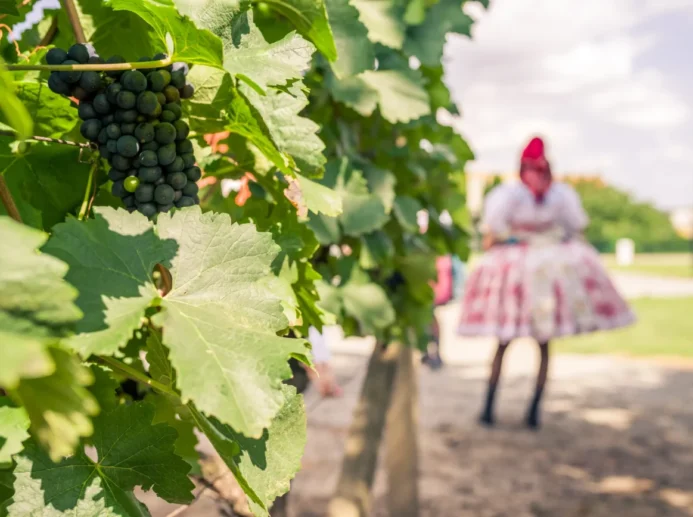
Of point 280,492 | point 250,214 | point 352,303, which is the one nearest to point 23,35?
point 250,214

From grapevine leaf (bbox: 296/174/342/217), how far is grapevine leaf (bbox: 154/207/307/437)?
23 cm

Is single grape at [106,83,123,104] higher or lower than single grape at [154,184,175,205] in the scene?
higher

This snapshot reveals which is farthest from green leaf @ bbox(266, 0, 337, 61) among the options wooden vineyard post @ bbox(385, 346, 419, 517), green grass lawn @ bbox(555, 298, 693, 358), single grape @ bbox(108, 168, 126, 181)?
green grass lawn @ bbox(555, 298, 693, 358)

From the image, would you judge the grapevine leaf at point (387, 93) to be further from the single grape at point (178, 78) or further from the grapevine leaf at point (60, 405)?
the grapevine leaf at point (60, 405)

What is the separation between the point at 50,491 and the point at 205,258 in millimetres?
268

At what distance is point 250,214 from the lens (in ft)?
3.65

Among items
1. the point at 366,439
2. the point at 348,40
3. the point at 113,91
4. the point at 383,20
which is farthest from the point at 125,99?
the point at 366,439

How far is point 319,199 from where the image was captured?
93cm

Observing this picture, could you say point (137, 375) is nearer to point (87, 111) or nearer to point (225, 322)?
point (225, 322)

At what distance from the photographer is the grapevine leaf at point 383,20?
4.97 feet

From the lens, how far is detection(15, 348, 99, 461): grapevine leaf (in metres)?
0.46

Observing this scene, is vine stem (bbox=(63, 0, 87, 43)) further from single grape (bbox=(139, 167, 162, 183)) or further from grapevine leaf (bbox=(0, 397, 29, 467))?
grapevine leaf (bbox=(0, 397, 29, 467))

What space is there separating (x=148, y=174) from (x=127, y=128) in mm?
53

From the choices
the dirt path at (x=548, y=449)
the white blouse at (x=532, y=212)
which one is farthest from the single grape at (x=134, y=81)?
the white blouse at (x=532, y=212)
